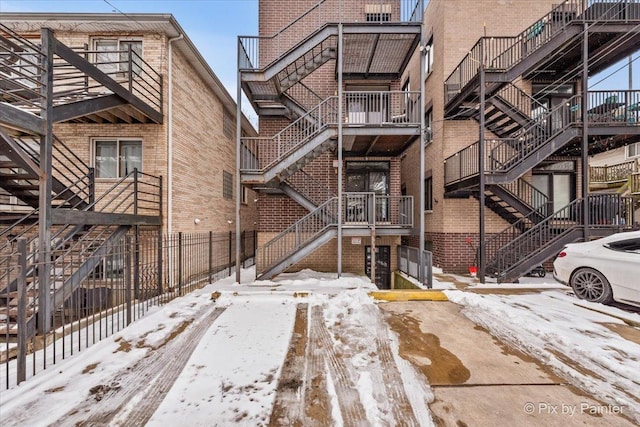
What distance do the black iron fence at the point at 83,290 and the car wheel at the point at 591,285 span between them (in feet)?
32.4

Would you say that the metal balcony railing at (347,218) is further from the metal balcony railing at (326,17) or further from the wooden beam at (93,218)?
the metal balcony railing at (326,17)

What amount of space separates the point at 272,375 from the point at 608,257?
7.94m

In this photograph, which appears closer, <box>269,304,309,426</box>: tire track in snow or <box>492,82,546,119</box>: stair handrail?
<box>269,304,309,426</box>: tire track in snow

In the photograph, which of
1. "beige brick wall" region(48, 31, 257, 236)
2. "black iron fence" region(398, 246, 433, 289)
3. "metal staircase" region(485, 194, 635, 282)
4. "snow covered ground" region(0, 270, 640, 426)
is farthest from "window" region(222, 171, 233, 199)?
"metal staircase" region(485, 194, 635, 282)

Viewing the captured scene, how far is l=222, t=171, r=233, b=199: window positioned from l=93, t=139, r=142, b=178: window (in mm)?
4741

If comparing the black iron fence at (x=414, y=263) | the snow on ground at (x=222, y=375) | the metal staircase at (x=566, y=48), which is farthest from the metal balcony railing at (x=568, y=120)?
the snow on ground at (x=222, y=375)

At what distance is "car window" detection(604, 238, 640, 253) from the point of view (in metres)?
5.96

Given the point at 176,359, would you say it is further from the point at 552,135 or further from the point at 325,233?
the point at 552,135

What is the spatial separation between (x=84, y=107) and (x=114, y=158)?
2.60 m

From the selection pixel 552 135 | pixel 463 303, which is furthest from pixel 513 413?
pixel 552 135

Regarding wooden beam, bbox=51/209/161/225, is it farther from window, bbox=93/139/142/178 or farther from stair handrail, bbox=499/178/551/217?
stair handrail, bbox=499/178/551/217

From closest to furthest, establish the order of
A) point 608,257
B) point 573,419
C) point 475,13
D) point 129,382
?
point 573,419
point 129,382
point 608,257
point 475,13

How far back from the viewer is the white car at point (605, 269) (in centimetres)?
580

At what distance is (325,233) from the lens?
842cm
